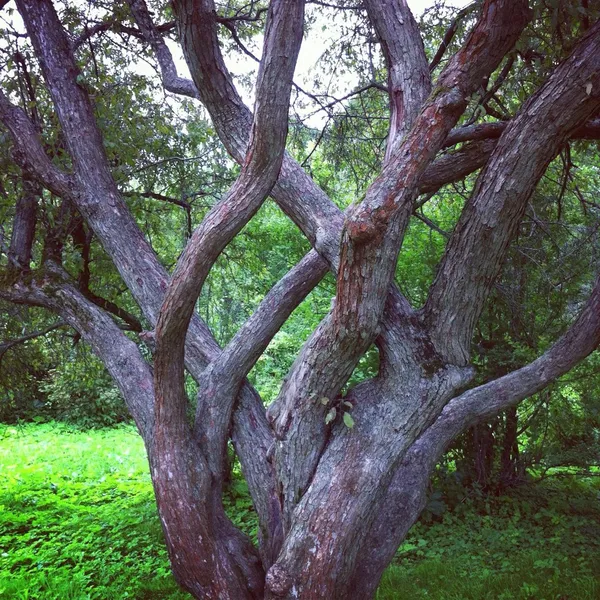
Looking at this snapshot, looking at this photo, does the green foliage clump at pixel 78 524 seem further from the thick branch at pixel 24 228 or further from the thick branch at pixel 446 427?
the thick branch at pixel 24 228

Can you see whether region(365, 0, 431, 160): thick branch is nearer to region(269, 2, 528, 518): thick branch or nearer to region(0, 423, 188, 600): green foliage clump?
region(269, 2, 528, 518): thick branch

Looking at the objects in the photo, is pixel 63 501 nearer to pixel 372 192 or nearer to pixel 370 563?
pixel 370 563

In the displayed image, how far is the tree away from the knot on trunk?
1 cm

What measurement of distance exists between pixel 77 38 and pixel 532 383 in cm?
452

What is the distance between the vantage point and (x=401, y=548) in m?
5.44

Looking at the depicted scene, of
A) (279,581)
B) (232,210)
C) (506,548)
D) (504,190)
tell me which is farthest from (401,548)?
(232,210)

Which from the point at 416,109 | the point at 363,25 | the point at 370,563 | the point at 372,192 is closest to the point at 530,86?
the point at 363,25

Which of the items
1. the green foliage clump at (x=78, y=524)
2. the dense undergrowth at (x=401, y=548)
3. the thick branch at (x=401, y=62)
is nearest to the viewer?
the thick branch at (x=401, y=62)

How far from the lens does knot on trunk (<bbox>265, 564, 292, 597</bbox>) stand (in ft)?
9.09

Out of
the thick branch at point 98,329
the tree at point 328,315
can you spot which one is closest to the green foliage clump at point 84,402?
the thick branch at point 98,329

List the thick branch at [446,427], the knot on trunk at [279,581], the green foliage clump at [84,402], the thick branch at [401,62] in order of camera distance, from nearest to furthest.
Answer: the knot on trunk at [279,581] < the thick branch at [401,62] < the thick branch at [446,427] < the green foliage clump at [84,402]

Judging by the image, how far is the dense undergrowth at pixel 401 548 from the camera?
4.49 meters

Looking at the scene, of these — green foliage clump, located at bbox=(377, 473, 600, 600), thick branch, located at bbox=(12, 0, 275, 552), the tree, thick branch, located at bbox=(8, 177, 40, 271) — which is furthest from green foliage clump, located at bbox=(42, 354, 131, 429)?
the tree

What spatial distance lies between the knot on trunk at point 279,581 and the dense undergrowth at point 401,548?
1869mm
